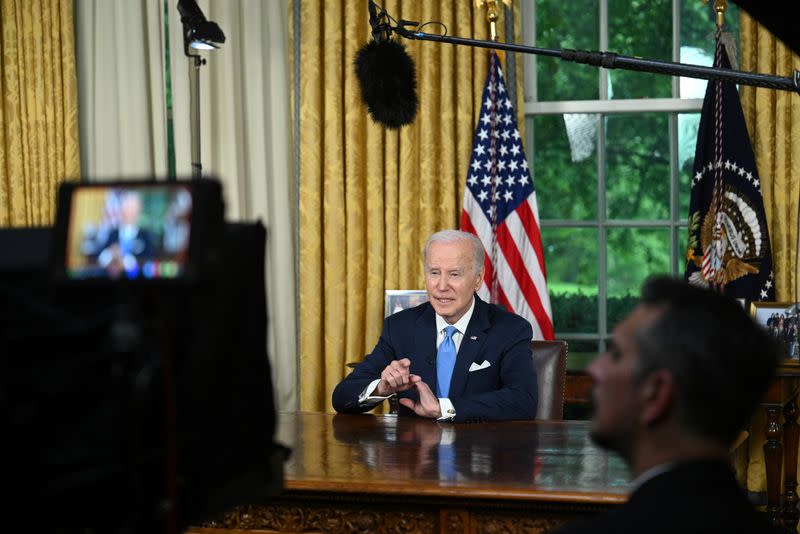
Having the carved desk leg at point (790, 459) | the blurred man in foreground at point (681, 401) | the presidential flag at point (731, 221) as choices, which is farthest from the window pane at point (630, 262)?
the blurred man in foreground at point (681, 401)

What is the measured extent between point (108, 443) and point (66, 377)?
0.26 ft

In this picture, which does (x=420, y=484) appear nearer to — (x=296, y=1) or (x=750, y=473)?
(x=750, y=473)

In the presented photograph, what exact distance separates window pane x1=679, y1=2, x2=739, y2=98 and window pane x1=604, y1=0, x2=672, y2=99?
0.07 meters

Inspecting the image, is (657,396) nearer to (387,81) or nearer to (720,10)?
(387,81)

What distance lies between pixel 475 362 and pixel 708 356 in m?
2.22

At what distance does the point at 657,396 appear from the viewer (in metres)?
1.33

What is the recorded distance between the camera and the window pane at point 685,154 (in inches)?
214

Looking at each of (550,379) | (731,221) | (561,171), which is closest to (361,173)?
(561,171)

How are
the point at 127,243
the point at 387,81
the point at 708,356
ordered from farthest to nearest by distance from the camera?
the point at 387,81 < the point at 708,356 < the point at 127,243

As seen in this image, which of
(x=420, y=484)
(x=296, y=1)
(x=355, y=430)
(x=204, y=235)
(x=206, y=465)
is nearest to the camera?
(x=204, y=235)

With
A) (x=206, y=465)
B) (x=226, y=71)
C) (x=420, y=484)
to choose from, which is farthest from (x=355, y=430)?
(x=226, y=71)

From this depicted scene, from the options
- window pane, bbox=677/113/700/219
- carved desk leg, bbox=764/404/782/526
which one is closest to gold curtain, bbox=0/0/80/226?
window pane, bbox=677/113/700/219

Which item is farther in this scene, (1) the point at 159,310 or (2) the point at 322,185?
(2) the point at 322,185

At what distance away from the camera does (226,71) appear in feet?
17.8
